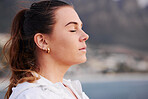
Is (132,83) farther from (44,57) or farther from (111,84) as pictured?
(44,57)

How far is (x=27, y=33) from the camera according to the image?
1123 millimetres

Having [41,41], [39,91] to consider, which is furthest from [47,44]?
[39,91]

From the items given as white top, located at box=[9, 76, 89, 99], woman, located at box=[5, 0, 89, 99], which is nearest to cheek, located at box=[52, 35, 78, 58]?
woman, located at box=[5, 0, 89, 99]

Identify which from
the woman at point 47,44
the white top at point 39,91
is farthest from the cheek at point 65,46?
the white top at point 39,91

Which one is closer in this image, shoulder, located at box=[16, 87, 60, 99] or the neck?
shoulder, located at box=[16, 87, 60, 99]

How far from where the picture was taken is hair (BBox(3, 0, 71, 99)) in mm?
1085

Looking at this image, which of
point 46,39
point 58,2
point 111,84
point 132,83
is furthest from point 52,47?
point 132,83

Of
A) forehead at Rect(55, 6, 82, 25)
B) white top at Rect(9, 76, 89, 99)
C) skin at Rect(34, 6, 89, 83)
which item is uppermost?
forehead at Rect(55, 6, 82, 25)

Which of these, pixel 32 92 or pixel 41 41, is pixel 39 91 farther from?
pixel 41 41

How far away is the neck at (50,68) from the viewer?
41.9 inches

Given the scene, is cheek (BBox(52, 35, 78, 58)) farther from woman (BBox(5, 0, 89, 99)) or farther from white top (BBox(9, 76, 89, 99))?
white top (BBox(9, 76, 89, 99))

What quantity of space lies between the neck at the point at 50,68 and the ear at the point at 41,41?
6cm

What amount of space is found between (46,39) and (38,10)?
6.7 inches

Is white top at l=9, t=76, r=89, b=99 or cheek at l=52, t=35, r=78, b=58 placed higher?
cheek at l=52, t=35, r=78, b=58
